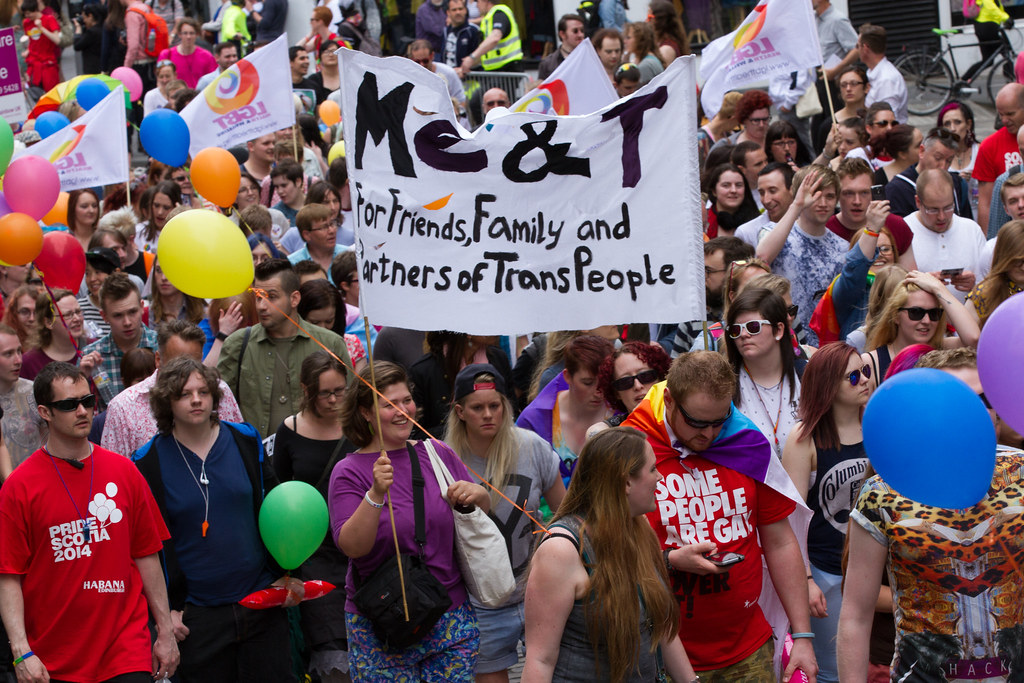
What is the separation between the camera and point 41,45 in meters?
19.6

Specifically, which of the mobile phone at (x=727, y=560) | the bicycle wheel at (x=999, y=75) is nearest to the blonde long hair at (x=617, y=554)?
the mobile phone at (x=727, y=560)

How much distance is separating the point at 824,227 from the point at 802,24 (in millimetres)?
2244

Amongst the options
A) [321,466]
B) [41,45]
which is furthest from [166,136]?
[41,45]

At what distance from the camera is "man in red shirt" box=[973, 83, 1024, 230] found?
10047mm

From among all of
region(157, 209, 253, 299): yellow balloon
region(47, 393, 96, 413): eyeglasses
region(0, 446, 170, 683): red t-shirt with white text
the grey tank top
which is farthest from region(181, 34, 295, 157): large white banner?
the grey tank top

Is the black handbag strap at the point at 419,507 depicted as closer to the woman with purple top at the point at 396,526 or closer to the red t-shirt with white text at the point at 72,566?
the woman with purple top at the point at 396,526

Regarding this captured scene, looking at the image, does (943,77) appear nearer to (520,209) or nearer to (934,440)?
(520,209)

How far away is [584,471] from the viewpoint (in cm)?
436

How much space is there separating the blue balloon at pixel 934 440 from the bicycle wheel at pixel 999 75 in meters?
13.2

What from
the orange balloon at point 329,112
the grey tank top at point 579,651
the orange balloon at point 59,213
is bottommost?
the grey tank top at point 579,651

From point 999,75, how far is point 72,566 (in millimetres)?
15569

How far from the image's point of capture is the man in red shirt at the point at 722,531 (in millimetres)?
4891

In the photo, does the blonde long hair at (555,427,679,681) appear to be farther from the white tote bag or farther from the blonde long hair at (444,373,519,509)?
the blonde long hair at (444,373,519,509)

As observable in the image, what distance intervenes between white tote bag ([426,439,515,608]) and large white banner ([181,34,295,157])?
6.65m
